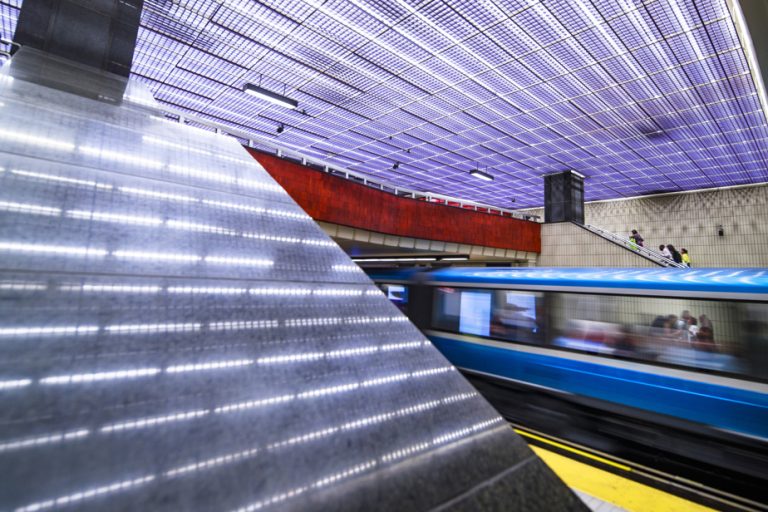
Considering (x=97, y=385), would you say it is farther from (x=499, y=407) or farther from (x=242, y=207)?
(x=499, y=407)

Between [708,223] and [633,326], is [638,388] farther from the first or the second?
[708,223]

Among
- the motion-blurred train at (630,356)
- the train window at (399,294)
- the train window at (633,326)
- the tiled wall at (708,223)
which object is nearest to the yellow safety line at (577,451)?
the motion-blurred train at (630,356)

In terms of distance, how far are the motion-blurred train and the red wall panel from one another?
503 cm

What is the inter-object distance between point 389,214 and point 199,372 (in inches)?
447

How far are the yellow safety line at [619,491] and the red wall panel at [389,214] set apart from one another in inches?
307

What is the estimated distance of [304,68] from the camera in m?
10.8

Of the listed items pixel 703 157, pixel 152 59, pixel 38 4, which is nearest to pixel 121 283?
pixel 38 4

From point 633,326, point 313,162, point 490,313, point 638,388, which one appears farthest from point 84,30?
point 638,388

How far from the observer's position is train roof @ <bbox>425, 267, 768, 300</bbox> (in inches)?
172

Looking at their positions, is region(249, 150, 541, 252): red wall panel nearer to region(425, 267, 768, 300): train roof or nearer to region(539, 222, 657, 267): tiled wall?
region(539, 222, 657, 267): tiled wall

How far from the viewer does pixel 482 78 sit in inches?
419

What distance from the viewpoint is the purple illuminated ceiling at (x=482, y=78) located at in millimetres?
8328

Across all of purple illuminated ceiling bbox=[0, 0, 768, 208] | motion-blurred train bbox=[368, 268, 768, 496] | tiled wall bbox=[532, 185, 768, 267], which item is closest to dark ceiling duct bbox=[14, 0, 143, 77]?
purple illuminated ceiling bbox=[0, 0, 768, 208]

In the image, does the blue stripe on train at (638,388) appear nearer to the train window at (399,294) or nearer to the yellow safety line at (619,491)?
the yellow safety line at (619,491)
